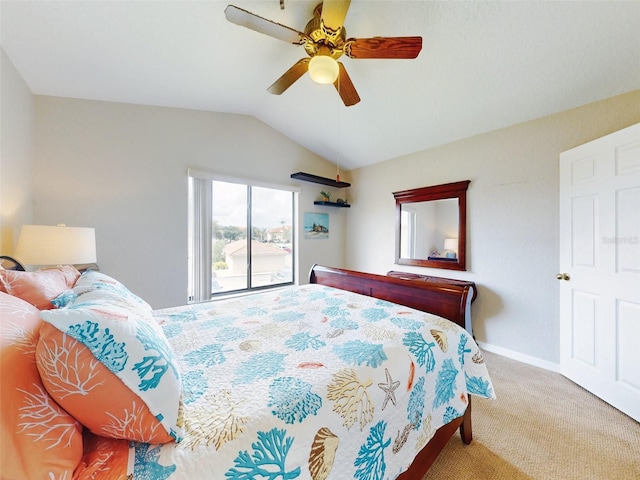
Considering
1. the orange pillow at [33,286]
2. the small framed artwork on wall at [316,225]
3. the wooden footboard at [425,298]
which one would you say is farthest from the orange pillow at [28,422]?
the small framed artwork on wall at [316,225]

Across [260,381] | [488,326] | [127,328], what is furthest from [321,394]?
[488,326]

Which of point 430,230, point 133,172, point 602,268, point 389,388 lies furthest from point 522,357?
point 133,172

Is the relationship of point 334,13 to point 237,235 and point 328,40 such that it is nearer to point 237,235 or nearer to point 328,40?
point 328,40

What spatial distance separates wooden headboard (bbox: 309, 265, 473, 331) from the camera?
1.70 meters

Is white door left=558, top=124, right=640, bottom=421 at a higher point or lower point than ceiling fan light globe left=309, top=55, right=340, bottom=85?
lower

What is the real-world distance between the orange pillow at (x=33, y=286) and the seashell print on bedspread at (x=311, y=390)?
0.53 m

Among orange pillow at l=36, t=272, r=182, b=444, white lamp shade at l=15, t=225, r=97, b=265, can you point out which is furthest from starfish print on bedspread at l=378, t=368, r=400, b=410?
white lamp shade at l=15, t=225, r=97, b=265

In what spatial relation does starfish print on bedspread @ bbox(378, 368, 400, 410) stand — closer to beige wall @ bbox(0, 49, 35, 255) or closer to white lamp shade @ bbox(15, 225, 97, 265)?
white lamp shade @ bbox(15, 225, 97, 265)

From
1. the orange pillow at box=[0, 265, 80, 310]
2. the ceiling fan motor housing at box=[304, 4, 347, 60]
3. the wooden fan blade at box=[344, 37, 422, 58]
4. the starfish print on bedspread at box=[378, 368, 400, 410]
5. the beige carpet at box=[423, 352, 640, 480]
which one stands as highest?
the ceiling fan motor housing at box=[304, 4, 347, 60]

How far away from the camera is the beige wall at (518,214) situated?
2359mm

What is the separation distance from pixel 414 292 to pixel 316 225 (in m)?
2.47

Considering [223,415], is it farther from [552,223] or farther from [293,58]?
[552,223]

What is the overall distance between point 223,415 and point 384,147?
3569 millimetres

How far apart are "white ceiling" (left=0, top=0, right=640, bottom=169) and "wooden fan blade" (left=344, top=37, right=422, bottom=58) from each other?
1.53ft
